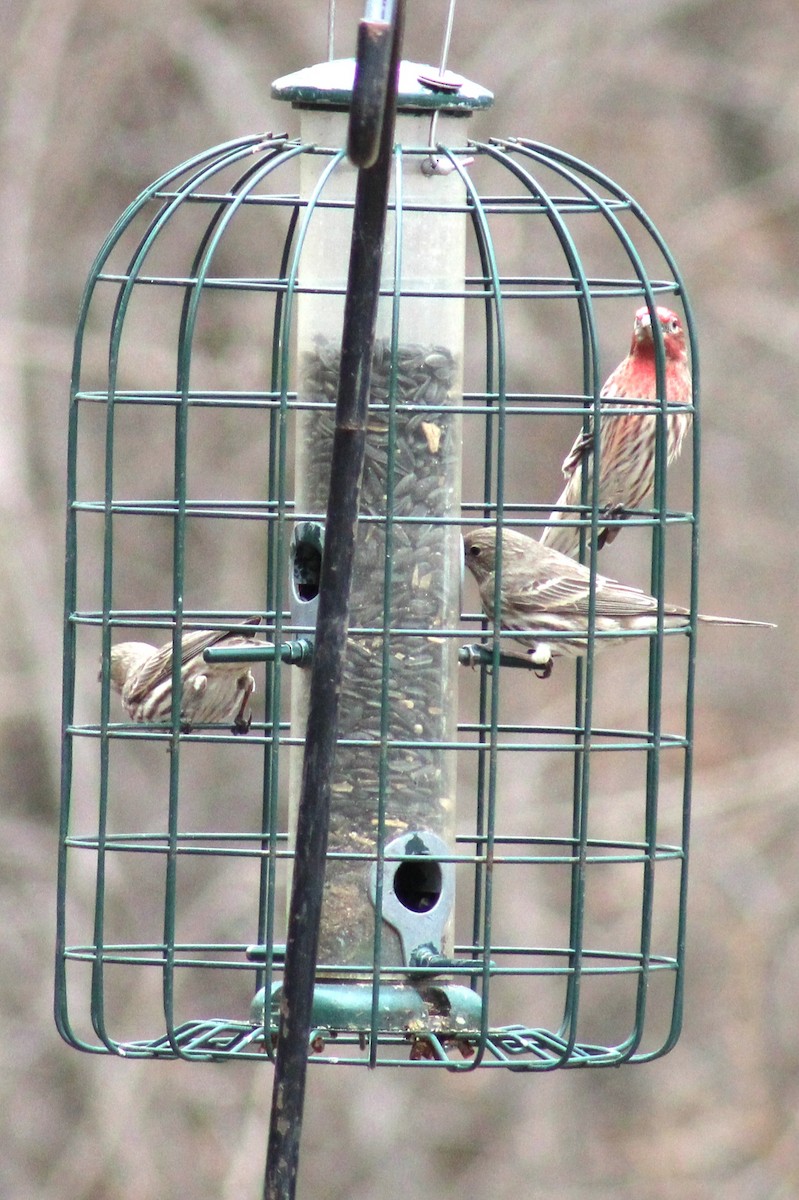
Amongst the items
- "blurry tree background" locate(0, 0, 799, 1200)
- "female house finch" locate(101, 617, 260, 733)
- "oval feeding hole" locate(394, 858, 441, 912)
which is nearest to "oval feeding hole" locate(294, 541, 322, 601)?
"female house finch" locate(101, 617, 260, 733)

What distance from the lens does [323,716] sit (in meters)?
5.41

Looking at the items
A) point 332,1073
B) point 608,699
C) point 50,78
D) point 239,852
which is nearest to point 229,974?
point 332,1073

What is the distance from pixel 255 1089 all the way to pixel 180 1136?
91 cm

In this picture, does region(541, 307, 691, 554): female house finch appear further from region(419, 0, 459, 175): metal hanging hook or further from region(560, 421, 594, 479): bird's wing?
region(419, 0, 459, 175): metal hanging hook

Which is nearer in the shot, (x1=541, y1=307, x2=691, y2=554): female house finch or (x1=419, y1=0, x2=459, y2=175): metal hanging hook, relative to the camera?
(x1=419, y1=0, x2=459, y2=175): metal hanging hook

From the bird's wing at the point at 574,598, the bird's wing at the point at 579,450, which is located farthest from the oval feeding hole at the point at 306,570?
the bird's wing at the point at 579,450

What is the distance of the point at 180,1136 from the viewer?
16.3 m

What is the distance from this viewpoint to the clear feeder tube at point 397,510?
7.32 metres

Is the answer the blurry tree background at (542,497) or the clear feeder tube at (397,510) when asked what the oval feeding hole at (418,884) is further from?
the blurry tree background at (542,497)

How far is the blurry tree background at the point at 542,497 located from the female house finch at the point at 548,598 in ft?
27.1

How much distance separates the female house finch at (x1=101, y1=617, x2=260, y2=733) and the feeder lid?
1.89 metres

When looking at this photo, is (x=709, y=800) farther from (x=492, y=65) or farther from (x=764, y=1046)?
(x=492, y=65)

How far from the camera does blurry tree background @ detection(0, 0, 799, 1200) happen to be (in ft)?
52.7

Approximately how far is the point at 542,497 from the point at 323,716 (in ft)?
36.9
